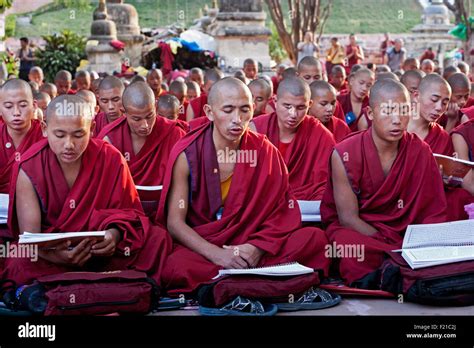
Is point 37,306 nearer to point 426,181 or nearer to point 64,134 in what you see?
point 64,134

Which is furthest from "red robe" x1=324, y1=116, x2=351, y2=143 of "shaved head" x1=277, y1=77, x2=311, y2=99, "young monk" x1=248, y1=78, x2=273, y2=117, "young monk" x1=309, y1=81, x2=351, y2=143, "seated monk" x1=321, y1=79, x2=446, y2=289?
"seated monk" x1=321, y1=79, x2=446, y2=289

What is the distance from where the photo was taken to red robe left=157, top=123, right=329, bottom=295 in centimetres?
593

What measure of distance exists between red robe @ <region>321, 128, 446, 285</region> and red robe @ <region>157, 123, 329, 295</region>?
0.99 ft

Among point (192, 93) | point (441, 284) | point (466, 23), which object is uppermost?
point (466, 23)

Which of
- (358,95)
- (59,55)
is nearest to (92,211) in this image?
(358,95)

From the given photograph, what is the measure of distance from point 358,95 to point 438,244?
458cm

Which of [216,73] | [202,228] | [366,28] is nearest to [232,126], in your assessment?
[202,228]

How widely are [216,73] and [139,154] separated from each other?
4.29m

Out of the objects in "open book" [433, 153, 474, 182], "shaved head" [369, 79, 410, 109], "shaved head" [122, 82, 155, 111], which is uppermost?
"shaved head" [369, 79, 410, 109]

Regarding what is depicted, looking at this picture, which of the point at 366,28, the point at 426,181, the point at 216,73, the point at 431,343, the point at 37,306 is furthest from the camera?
the point at 366,28

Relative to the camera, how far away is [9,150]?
7.38 metres

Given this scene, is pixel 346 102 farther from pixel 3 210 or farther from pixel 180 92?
pixel 3 210

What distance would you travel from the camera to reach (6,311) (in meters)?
5.57

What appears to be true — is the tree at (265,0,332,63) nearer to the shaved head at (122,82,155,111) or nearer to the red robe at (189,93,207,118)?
the red robe at (189,93,207,118)
